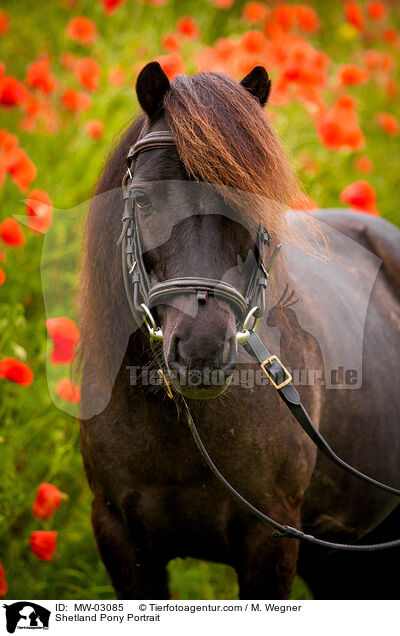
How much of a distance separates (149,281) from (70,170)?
249 cm

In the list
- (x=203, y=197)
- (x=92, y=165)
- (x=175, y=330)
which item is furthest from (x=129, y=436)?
(x=92, y=165)

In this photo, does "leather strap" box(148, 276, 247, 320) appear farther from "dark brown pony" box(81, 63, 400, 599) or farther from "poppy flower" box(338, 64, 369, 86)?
"poppy flower" box(338, 64, 369, 86)

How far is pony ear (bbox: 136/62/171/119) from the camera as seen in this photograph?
1722 millimetres

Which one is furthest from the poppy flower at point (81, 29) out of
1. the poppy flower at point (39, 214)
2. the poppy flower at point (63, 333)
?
the poppy flower at point (63, 333)

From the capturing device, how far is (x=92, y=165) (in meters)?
3.95

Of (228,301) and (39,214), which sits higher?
(39,214)

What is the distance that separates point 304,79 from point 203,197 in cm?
256

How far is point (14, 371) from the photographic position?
266cm

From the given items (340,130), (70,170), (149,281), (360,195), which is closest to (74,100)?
(70,170)

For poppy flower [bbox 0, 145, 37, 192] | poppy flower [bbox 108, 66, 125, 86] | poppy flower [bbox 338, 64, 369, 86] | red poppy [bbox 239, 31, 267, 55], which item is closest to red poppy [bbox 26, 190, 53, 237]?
poppy flower [bbox 0, 145, 37, 192]

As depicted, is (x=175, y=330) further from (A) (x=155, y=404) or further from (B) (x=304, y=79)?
(B) (x=304, y=79)

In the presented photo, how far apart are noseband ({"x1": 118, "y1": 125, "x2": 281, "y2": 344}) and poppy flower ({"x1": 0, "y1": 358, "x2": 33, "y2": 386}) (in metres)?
1.07

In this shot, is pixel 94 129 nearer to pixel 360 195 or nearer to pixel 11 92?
pixel 11 92
